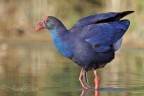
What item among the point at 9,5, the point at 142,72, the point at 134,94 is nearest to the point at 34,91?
the point at 134,94

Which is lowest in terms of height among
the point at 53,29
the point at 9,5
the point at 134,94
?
the point at 134,94

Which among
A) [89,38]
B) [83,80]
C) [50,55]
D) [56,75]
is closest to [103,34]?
[89,38]

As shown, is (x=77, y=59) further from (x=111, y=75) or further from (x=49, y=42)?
(x=49, y=42)

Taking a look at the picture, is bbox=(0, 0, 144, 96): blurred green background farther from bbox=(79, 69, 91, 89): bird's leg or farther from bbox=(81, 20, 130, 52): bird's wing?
bbox=(81, 20, 130, 52): bird's wing

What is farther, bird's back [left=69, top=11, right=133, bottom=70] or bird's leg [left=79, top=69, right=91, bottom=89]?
Answer: bird's leg [left=79, top=69, right=91, bottom=89]

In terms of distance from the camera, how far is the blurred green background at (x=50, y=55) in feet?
33.2

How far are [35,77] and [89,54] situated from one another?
2.20m

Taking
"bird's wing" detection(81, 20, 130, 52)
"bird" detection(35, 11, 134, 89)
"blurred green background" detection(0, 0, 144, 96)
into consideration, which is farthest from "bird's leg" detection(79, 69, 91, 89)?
"bird's wing" detection(81, 20, 130, 52)

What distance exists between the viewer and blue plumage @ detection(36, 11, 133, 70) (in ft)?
31.6

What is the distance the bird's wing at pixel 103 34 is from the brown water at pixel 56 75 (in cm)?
66

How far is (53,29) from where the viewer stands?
9828mm

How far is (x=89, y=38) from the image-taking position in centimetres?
971

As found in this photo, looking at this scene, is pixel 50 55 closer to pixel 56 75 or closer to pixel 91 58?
pixel 56 75

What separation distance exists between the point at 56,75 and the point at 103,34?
2254 mm
